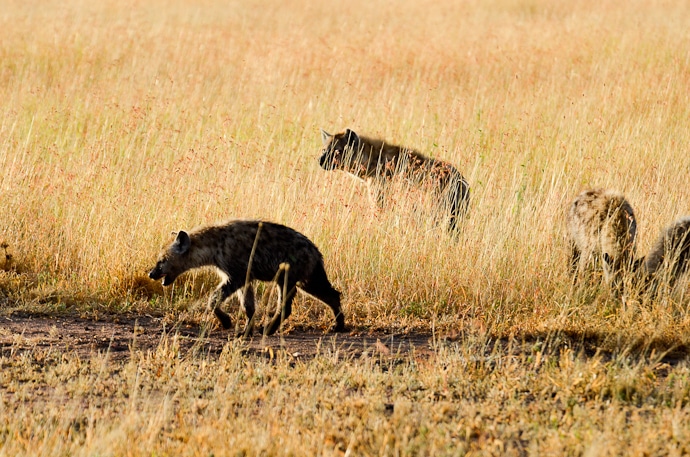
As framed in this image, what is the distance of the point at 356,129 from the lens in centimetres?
1183

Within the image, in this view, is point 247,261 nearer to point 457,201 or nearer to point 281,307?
point 281,307

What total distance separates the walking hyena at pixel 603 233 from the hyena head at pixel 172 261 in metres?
2.97

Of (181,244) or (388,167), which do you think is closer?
(181,244)

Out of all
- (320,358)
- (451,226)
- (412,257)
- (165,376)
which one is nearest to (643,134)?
(451,226)

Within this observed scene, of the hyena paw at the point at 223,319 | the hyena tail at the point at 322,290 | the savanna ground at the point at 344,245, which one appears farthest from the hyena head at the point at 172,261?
the hyena tail at the point at 322,290

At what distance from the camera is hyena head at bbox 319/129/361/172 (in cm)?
977

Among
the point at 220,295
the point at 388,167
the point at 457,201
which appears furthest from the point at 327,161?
the point at 220,295

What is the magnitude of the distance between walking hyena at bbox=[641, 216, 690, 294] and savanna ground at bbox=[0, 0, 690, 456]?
162mm

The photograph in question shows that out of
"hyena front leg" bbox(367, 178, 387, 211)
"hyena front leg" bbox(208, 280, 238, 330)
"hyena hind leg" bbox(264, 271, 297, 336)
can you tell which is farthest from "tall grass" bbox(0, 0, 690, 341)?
"hyena front leg" bbox(208, 280, 238, 330)

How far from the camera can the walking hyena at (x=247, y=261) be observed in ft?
21.9

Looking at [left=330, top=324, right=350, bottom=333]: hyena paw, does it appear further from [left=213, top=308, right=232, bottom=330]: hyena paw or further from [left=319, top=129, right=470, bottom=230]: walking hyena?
[left=319, top=129, right=470, bottom=230]: walking hyena

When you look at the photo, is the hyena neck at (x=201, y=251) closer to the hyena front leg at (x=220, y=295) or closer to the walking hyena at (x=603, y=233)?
the hyena front leg at (x=220, y=295)

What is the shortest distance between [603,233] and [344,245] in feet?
7.01

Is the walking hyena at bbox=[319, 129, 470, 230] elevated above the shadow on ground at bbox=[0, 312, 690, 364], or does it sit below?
above
